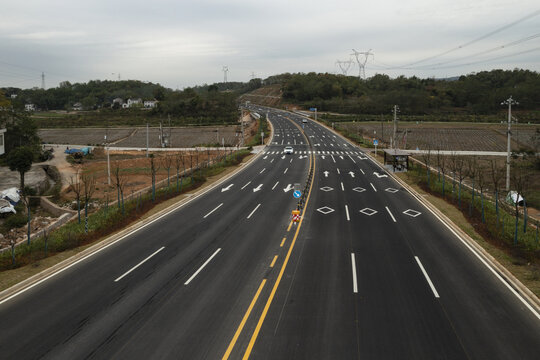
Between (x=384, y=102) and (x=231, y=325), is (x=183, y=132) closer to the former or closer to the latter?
(x=384, y=102)

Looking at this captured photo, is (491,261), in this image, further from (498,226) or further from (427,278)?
(498,226)

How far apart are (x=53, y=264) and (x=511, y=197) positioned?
111 ft

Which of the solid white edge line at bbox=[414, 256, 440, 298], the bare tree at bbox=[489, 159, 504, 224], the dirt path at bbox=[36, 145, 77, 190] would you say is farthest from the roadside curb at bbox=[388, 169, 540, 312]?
the dirt path at bbox=[36, 145, 77, 190]

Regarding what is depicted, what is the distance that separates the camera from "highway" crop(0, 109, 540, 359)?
11500mm

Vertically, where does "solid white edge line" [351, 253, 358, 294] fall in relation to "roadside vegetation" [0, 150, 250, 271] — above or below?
below

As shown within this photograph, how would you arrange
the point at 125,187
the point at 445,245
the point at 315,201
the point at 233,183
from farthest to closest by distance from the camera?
the point at 125,187 < the point at 233,183 < the point at 315,201 < the point at 445,245

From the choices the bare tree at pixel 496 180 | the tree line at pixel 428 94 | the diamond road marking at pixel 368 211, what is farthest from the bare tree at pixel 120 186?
the tree line at pixel 428 94

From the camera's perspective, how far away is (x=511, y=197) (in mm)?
32000

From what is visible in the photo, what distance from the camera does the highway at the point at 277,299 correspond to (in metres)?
11.5

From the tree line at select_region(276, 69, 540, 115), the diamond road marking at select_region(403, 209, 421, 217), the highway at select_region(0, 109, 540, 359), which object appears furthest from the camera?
the tree line at select_region(276, 69, 540, 115)

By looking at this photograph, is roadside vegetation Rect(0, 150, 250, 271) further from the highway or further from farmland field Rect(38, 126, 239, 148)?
farmland field Rect(38, 126, 239, 148)

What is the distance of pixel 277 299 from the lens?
47.5 ft

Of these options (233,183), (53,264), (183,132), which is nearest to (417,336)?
(53,264)

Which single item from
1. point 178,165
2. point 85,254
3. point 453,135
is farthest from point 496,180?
point 453,135
